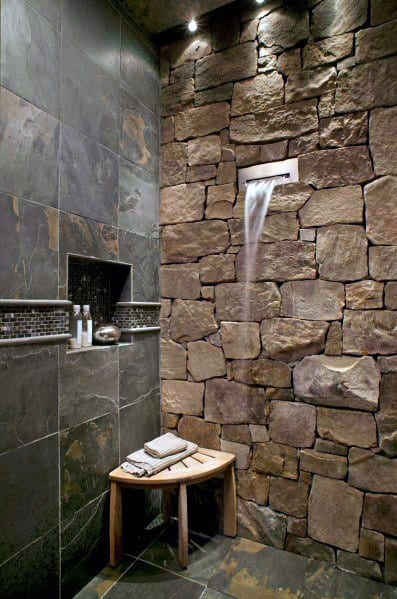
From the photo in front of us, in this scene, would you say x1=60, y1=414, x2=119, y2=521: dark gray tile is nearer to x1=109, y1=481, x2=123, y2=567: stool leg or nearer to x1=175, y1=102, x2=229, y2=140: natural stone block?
x1=109, y1=481, x2=123, y2=567: stool leg

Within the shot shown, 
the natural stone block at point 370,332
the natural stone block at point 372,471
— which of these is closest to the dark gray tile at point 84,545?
the natural stone block at point 372,471

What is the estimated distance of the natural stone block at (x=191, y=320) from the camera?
7.05ft

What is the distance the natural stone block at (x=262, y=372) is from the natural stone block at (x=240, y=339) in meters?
0.05

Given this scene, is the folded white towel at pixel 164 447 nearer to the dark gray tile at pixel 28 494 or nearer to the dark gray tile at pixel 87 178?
the dark gray tile at pixel 28 494

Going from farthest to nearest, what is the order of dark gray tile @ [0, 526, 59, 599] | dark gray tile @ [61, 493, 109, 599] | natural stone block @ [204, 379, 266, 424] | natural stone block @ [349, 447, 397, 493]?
natural stone block @ [204, 379, 266, 424], natural stone block @ [349, 447, 397, 493], dark gray tile @ [61, 493, 109, 599], dark gray tile @ [0, 526, 59, 599]

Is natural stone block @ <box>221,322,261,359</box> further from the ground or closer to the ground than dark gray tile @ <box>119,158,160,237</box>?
closer to the ground

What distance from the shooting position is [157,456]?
1858 mm

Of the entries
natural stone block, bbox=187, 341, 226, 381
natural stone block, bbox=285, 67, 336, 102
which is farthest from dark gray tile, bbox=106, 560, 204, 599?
natural stone block, bbox=285, 67, 336, 102

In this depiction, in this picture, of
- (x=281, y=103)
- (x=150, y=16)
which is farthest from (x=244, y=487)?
(x=150, y=16)

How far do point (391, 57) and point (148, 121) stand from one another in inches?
53.9

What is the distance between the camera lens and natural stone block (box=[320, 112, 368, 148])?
5.84 feet

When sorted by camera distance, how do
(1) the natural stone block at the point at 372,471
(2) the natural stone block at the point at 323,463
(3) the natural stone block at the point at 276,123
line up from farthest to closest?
(3) the natural stone block at the point at 276,123 → (2) the natural stone block at the point at 323,463 → (1) the natural stone block at the point at 372,471

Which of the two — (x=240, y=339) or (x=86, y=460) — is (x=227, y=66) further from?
(x=86, y=460)

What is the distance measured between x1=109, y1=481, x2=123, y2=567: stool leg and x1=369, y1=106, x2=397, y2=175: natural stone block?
2.10m
